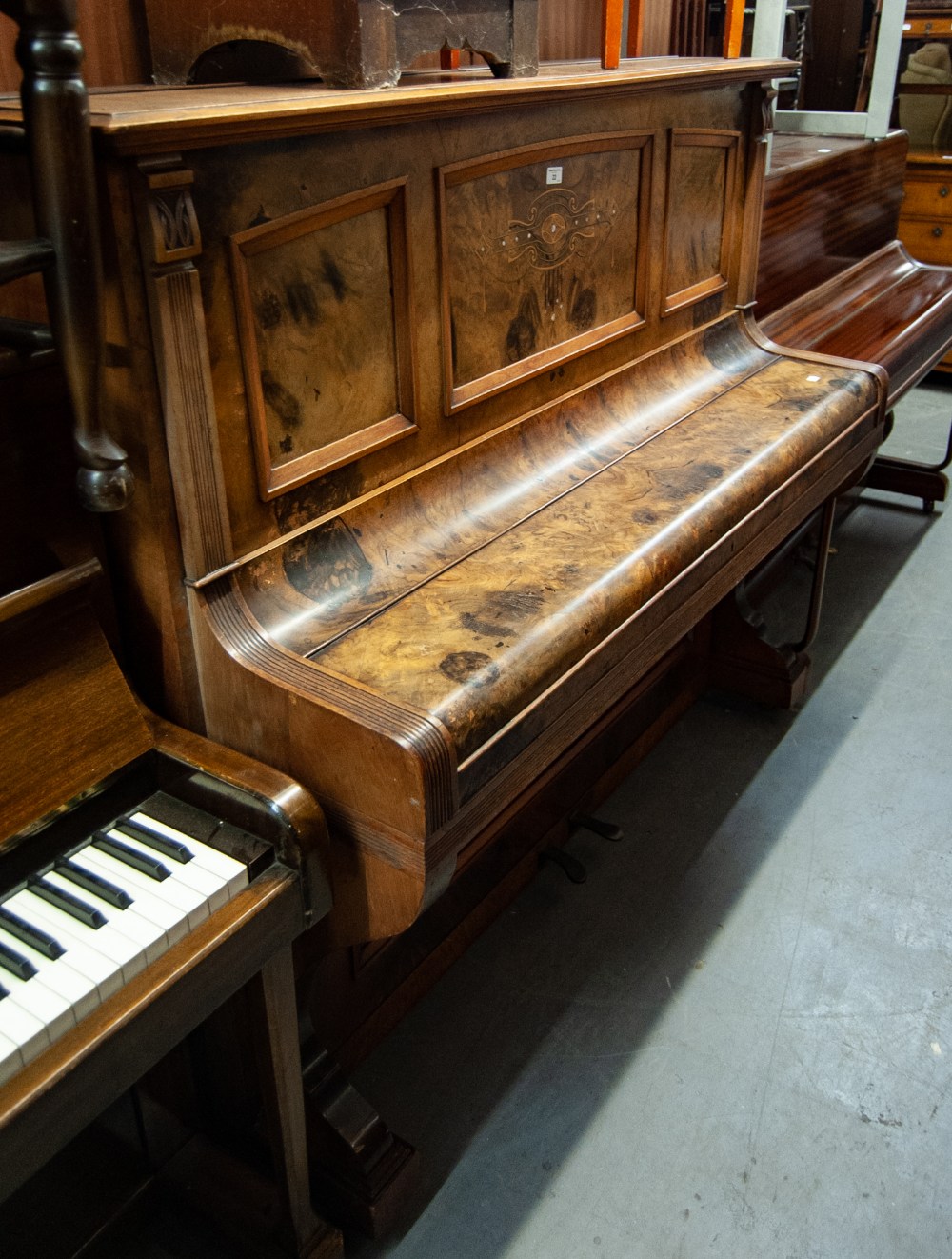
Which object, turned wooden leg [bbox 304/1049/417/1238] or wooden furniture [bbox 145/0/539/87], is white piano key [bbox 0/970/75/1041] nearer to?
turned wooden leg [bbox 304/1049/417/1238]

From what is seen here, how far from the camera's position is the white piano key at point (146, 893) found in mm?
1183

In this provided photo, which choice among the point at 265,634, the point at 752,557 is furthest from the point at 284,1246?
the point at 752,557

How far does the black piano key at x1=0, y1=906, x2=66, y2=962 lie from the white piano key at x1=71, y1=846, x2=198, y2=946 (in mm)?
94

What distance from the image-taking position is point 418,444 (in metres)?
1.75

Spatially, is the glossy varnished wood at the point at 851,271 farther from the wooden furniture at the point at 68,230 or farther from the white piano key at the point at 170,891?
the white piano key at the point at 170,891

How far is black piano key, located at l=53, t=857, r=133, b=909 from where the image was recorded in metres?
1.20

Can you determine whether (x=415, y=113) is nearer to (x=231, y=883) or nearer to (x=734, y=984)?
(x=231, y=883)

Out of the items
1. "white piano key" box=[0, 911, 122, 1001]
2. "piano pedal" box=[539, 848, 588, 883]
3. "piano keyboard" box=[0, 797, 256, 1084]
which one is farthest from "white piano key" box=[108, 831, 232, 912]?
"piano pedal" box=[539, 848, 588, 883]

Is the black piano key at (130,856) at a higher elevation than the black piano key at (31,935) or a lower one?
lower

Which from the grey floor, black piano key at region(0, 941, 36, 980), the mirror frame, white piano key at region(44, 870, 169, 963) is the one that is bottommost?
the grey floor

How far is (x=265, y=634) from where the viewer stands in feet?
4.72

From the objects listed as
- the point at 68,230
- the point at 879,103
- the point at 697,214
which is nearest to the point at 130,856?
the point at 68,230

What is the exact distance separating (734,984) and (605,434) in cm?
111

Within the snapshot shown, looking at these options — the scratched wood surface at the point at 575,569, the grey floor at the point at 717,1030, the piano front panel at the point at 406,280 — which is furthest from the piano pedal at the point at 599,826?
the piano front panel at the point at 406,280
